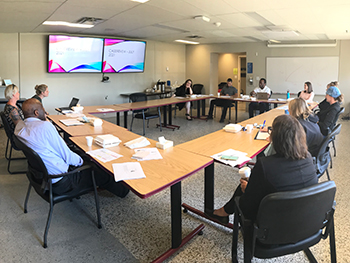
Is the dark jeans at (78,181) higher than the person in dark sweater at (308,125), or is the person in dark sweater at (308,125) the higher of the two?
the person in dark sweater at (308,125)

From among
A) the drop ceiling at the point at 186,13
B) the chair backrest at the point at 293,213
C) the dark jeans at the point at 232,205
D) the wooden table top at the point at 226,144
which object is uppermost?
the drop ceiling at the point at 186,13

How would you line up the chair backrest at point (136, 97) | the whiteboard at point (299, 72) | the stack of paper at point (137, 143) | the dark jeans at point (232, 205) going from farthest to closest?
1. the whiteboard at point (299, 72)
2. the chair backrest at point (136, 97)
3. the stack of paper at point (137, 143)
4. the dark jeans at point (232, 205)

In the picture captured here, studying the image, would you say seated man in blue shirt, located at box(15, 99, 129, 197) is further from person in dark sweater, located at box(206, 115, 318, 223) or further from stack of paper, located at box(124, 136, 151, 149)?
person in dark sweater, located at box(206, 115, 318, 223)

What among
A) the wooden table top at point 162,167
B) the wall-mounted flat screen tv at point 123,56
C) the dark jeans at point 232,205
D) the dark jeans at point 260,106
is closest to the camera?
the wooden table top at point 162,167

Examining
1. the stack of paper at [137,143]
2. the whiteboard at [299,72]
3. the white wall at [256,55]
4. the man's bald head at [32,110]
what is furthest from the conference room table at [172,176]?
the white wall at [256,55]

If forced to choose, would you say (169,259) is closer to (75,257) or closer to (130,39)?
(75,257)

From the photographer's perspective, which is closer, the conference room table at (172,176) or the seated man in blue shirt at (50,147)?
the conference room table at (172,176)

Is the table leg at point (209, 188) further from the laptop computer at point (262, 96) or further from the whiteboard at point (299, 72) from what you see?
the whiteboard at point (299, 72)

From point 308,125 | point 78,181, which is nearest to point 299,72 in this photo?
point 308,125

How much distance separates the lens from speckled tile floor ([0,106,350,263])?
7.14ft

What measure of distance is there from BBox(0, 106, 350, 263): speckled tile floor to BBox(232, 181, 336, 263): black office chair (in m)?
0.61

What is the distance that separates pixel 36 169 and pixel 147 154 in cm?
95

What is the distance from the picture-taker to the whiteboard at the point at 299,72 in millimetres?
8688

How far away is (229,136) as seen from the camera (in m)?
3.32
